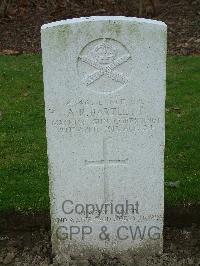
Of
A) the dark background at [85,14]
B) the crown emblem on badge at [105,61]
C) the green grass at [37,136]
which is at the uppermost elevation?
the dark background at [85,14]

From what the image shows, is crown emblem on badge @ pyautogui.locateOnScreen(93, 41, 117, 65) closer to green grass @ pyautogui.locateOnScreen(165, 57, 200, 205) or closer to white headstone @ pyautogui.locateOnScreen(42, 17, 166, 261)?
white headstone @ pyautogui.locateOnScreen(42, 17, 166, 261)

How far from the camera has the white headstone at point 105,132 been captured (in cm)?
401

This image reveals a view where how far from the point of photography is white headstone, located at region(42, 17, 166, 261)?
4012mm

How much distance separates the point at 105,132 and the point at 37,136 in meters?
2.86

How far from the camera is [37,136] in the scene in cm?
698

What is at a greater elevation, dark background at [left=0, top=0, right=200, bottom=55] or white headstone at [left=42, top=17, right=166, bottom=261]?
dark background at [left=0, top=0, right=200, bottom=55]

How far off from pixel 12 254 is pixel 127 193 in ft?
3.67

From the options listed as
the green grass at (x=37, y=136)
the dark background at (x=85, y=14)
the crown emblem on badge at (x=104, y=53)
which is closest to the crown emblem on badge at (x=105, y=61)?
the crown emblem on badge at (x=104, y=53)

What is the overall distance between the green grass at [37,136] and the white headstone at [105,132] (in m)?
0.75

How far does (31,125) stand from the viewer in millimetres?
7395

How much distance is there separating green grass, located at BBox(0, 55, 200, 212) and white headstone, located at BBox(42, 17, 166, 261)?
2.47 ft

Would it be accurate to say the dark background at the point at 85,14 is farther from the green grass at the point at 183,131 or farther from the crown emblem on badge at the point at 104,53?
the crown emblem on badge at the point at 104,53

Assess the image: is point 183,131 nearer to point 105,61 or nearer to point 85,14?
point 105,61

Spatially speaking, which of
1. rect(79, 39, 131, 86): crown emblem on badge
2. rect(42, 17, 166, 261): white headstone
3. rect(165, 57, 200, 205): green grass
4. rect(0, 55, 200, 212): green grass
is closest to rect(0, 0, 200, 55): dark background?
rect(0, 55, 200, 212): green grass
